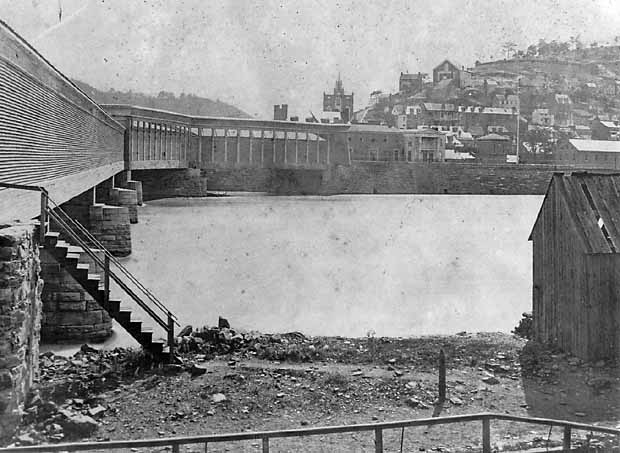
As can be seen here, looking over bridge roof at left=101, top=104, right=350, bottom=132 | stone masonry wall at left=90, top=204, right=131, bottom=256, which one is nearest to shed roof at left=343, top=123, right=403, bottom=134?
bridge roof at left=101, top=104, right=350, bottom=132

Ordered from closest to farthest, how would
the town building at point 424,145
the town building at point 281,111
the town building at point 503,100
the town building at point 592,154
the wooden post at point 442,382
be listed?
1. the wooden post at point 442,382
2. the town building at point 592,154
3. the town building at point 424,145
4. the town building at point 281,111
5. the town building at point 503,100

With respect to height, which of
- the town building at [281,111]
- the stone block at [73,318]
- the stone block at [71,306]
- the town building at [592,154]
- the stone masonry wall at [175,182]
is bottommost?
the stone block at [73,318]

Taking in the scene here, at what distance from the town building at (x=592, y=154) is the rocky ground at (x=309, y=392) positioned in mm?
49782

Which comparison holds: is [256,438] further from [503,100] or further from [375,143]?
[503,100]

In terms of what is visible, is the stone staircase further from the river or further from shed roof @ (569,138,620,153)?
shed roof @ (569,138,620,153)

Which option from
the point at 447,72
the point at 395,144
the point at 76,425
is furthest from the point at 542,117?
the point at 76,425

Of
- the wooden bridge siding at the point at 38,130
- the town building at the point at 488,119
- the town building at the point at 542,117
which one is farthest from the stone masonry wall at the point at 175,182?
the town building at the point at 488,119

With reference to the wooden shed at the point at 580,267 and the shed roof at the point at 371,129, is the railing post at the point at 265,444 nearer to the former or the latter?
the wooden shed at the point at 580,267

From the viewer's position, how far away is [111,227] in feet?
85.1

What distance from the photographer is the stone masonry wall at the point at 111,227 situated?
84.3 feet

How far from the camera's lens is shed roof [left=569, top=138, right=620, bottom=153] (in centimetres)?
6037

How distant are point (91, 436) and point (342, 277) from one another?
1635 cm

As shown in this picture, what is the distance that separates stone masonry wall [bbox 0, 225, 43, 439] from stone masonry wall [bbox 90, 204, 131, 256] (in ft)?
56.0

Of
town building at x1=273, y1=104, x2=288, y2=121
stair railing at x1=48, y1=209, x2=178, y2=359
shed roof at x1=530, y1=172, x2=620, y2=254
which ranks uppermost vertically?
town building at x1=273, y1=104, x2=288, y2=121
